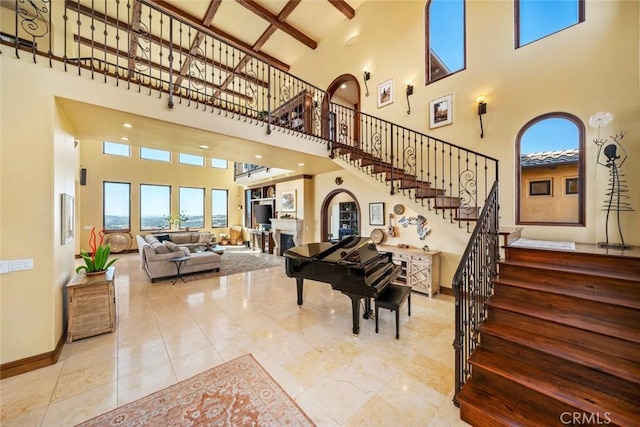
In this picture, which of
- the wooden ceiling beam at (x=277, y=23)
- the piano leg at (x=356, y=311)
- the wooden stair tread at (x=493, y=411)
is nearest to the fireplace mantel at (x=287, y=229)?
the piano leg at (x=356, y=311)

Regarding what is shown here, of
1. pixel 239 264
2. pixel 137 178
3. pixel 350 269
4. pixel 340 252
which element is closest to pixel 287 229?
pixel 239 264

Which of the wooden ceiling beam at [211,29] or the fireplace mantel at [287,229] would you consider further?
the fireplace mantel at [287,229]

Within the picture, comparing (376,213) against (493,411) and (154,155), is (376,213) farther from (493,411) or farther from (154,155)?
(154,155)

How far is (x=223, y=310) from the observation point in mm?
3930

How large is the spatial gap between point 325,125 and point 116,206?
9.06m

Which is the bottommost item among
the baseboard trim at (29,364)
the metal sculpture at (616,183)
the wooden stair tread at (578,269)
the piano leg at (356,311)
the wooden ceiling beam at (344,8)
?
the baseboard trim at (29,364)

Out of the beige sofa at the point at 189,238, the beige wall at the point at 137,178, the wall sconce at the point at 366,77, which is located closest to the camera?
the wall sconce at the point at 366,77

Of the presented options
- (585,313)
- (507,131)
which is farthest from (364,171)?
(585,313)

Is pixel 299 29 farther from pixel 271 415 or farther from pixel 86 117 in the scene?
pixel 271 415

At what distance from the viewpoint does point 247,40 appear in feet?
25.5

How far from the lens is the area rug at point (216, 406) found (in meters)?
1.83

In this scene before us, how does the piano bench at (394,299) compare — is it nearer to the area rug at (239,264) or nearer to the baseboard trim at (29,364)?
the baseboard trim at (29,364)

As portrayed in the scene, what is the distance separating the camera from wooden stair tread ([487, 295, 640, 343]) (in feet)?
6.03

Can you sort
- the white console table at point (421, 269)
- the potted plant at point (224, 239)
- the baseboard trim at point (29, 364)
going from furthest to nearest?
the potted plant at point (224, 239) → the white console table at point (421, 269) → the baseboard trim at point (29, 364)
